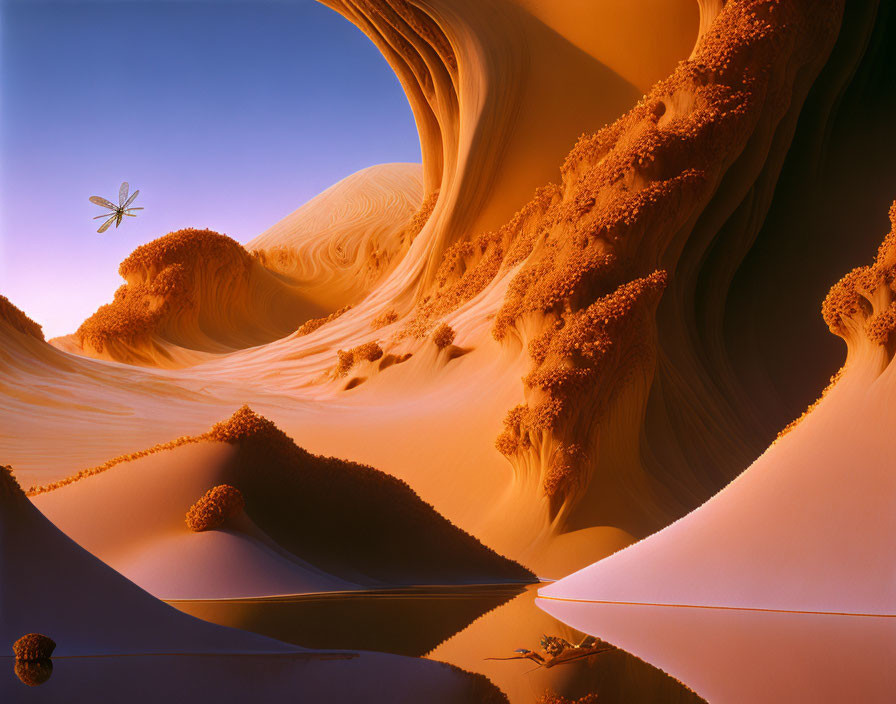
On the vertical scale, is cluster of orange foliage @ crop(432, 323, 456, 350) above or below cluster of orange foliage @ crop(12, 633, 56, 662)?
above

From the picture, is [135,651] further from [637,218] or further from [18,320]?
[18,320]

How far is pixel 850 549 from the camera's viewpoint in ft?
20.3

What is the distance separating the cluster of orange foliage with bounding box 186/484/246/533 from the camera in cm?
820

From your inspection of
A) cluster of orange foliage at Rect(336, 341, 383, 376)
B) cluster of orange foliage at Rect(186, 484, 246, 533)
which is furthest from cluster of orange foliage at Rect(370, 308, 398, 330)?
cluster of orange foliage at Rect(186, 484, 246, 533)

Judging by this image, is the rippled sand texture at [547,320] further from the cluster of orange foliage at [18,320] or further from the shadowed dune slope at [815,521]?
the shadowed dune slope at [815,521]

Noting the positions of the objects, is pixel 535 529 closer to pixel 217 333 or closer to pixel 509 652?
pixel 509 652

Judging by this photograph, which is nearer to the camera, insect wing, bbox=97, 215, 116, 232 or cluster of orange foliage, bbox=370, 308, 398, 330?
insect wing, bbox=97, 215, 116, 232

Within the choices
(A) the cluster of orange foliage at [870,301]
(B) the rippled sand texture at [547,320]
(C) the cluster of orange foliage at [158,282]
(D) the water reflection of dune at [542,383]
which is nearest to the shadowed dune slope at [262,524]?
(D) the water reflection of dune at [542,383]

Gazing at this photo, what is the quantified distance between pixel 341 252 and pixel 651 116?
17.4 meters

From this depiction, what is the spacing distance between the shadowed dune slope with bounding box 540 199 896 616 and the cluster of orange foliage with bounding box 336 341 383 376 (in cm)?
886

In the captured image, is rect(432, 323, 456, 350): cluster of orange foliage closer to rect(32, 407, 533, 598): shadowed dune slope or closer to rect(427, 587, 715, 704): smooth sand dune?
rect(32, 407, 533, 598): shadowed dune slope

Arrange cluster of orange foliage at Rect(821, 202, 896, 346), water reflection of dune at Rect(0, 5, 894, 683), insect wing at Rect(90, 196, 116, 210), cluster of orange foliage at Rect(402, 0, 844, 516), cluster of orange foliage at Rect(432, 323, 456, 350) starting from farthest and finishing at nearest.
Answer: cluster of orange foliage at Rect(432, 323, 456, 350) → cluster of orange foliage at Rect(402, 0, 844, 516) → insect wing at Rect(90, 196, 116, 210) → cluster of orange foliage at Rect(821, 202, 896, 346) → water reflection of dune at Rect(0, 5, 894, 683)

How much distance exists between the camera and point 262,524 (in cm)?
863

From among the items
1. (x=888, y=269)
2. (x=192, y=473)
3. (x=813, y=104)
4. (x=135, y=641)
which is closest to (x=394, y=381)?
(x=192, y=473)
